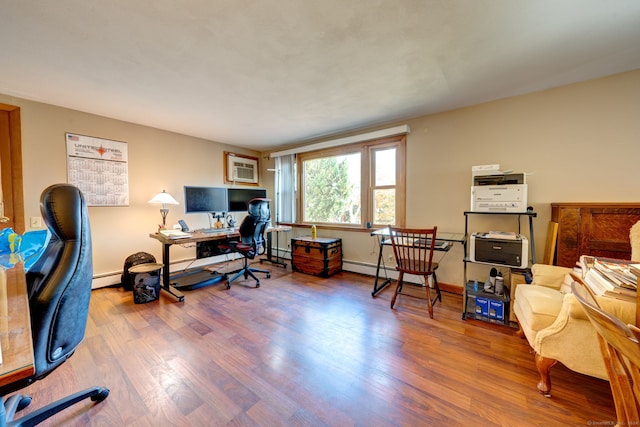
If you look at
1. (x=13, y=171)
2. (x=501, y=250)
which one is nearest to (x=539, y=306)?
(x=501, y=250)

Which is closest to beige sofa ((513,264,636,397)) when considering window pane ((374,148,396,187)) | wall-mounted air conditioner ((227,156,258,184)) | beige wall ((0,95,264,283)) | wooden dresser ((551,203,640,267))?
wooden dresser ((551,203,640,267))

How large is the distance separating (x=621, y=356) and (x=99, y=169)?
4648 mm

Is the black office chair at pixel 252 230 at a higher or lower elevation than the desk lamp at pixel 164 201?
lower

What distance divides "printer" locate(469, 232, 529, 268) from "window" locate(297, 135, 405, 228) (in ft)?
3.60

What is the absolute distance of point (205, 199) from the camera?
387cm

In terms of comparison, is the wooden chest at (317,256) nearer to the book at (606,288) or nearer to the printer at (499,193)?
the printer at (499,193)

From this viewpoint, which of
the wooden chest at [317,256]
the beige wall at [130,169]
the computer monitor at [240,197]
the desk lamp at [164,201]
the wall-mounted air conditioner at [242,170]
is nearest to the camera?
the beige wall at [130,169]

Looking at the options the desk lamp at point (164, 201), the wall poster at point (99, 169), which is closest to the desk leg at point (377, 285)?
the desk lamp at point (164, 201)

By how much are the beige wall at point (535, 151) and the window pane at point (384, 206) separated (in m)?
0.27

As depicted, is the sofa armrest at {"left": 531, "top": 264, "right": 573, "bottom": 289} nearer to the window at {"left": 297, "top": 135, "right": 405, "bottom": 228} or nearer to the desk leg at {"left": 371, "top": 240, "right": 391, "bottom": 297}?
the desk leg at {"left": 371, "top": 240, "right": 391, "bottom": 297}

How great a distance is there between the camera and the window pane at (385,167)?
341 cm

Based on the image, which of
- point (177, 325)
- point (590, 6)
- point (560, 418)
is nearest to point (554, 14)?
point (590, 6)

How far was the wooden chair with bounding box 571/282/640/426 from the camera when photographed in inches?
25.1

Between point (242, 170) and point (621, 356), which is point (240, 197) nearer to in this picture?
point (242, 170)
